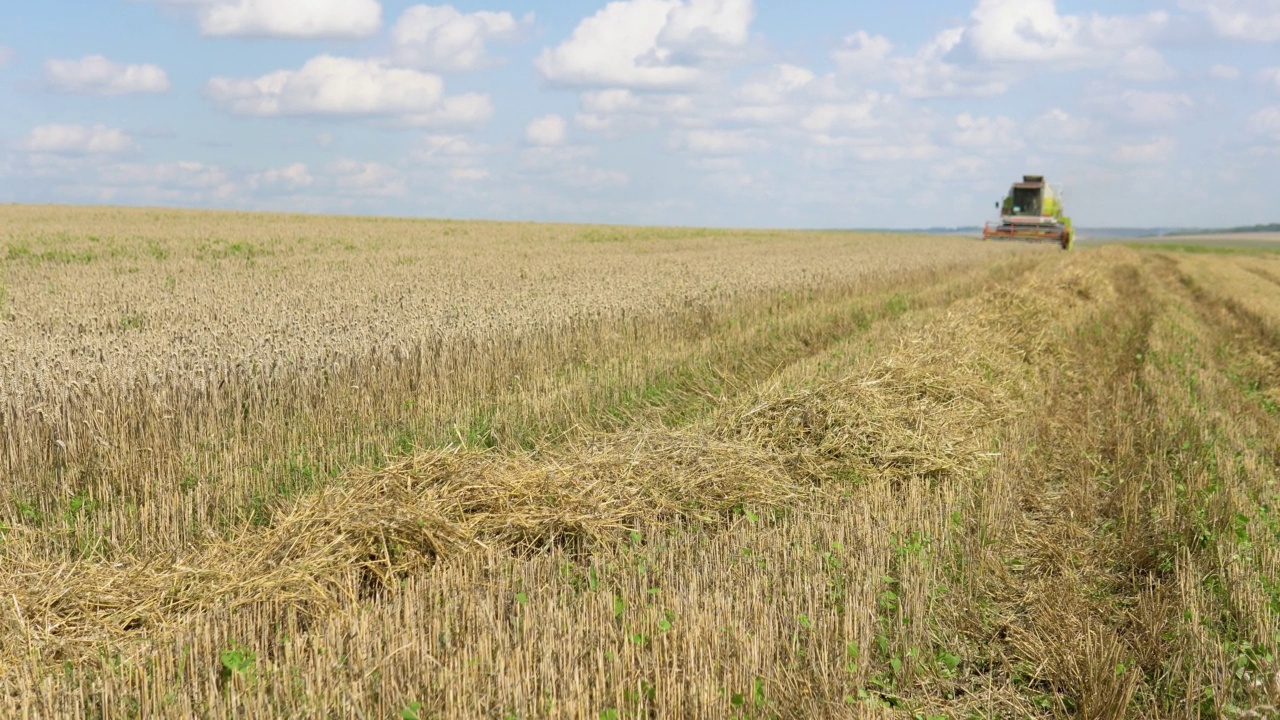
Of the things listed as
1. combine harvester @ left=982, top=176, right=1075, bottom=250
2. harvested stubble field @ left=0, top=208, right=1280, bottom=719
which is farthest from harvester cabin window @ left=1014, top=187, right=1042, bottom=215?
harvested stubble field @ left=0, top=208, right=1280, bottom=719

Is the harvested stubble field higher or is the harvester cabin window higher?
the harvester cabin window

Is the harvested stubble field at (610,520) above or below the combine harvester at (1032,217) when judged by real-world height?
below

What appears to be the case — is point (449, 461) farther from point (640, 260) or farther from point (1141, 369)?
point (640, 260)

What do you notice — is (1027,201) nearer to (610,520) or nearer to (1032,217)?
(1032,217)

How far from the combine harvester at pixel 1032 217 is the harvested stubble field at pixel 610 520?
103ft

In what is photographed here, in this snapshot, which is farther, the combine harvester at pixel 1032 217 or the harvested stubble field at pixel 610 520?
the combine harvester at pixel 1032 217

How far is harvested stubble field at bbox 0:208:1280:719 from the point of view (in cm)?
400

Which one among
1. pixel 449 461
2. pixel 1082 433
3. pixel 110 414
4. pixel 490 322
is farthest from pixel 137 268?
pixel 1082 433

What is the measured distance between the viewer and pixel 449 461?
6070mm

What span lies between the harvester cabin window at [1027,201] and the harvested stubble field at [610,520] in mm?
33049

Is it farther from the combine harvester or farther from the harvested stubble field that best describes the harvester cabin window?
the harvested stubble field

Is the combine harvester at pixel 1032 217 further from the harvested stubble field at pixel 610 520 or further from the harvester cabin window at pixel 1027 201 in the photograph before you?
the harvested stubble field at pixel 610 520

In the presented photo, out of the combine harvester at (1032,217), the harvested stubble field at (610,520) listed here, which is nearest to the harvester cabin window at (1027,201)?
the combine harvester at (1032,217)

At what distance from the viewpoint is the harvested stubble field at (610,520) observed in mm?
4000
